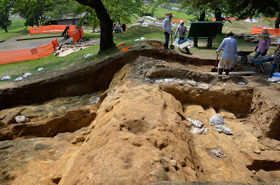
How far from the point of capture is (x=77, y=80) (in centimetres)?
791

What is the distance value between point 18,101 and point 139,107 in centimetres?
623

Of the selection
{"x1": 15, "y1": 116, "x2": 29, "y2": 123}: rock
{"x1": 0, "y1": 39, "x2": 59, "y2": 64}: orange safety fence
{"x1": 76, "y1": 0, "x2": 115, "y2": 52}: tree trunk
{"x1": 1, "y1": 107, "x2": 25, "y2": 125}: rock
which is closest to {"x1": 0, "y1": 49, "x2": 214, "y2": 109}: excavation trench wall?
{"x1": 1, "y1": 107, "x2": 25, "y2": 125}: rock

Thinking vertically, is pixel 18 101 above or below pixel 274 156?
above

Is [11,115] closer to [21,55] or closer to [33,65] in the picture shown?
→ [33,65]

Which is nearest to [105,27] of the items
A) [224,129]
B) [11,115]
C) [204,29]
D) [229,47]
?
[204,29]

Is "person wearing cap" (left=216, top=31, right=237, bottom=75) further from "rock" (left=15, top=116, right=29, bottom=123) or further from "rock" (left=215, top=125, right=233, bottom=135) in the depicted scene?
"rock" (left=15, top=116, right=29, bottom=123)

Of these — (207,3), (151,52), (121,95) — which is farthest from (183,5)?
(121,95)

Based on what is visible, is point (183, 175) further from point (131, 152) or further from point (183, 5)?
point (183, 5)

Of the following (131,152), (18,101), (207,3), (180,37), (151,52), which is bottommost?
(18,101)

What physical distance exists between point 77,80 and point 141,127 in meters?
5.37

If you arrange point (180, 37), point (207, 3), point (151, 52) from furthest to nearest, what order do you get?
point (207, 3), point (180, 37), point (151, 52)

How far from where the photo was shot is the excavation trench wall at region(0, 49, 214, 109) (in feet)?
24.5

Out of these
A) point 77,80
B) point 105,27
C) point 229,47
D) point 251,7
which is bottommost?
point 77,80

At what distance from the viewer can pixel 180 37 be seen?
10195mm
